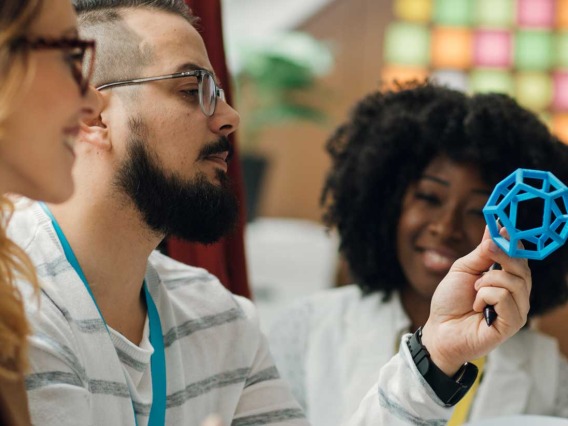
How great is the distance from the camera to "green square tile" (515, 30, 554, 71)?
4.51 meters

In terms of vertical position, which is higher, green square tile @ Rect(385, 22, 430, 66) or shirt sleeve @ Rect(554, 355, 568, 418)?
green square tile @ Rect(385, 22, 430, 66)

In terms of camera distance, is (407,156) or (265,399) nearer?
(265,399)

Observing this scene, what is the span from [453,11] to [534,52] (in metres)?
0.49

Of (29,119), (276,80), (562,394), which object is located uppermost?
(29,119)

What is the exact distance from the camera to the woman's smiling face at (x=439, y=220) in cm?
164

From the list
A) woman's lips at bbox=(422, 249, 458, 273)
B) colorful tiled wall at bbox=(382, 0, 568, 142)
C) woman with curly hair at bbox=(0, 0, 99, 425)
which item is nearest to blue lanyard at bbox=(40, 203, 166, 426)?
woman with curly hair at bbox=(0, 0, 99, 425)

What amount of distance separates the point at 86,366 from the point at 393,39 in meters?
3.99

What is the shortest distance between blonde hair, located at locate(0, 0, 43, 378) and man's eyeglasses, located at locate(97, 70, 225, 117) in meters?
0.35

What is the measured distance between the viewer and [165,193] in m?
1.20

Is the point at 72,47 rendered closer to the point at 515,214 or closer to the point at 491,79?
the point at 515,214

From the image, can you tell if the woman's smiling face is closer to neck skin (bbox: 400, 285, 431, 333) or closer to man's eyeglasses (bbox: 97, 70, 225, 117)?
neck skin (bbox: 400, 285, 431, 333)

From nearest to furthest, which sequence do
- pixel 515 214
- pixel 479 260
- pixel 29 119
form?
pixel 29 119 → pixel 515 214 → pixel 479 260

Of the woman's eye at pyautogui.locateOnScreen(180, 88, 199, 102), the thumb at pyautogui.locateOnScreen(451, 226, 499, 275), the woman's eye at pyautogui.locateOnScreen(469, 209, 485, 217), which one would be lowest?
the woman's eye at pyautogui.locateOnScreen(469, 209, 485, 217)

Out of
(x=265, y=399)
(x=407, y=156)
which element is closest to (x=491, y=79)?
(x=407, y=156)
